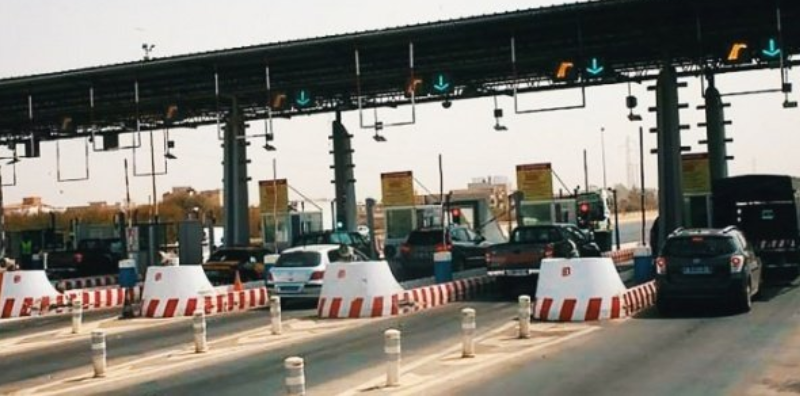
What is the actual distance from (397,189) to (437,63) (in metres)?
7.37

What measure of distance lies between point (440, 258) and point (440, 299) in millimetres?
3330

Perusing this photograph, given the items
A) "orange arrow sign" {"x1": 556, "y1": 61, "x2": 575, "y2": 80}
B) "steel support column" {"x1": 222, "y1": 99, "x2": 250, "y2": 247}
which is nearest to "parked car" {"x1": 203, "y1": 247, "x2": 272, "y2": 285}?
"steel support column" {"x1": 222, "y1": 99, "x2": 250, "y2": 247}

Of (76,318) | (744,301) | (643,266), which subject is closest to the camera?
(744,301)

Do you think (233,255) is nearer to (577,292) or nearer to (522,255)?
(522,255)

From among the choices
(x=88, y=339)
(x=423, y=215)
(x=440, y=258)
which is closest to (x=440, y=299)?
(x=440, y=258)

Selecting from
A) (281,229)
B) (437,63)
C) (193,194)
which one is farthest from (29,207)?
(437,63)

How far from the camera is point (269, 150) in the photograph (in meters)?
35.8

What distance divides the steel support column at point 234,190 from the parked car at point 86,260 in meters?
4.10

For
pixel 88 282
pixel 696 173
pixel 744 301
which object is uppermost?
pixel 696 173

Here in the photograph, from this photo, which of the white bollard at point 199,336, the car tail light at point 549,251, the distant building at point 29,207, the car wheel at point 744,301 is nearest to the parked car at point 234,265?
the car tail light at point 549,251

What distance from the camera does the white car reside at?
22.4m

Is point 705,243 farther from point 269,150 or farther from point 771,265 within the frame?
point 269,150

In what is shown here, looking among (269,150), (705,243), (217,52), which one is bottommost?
(705,243)

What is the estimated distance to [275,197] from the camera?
4309 centimetres
